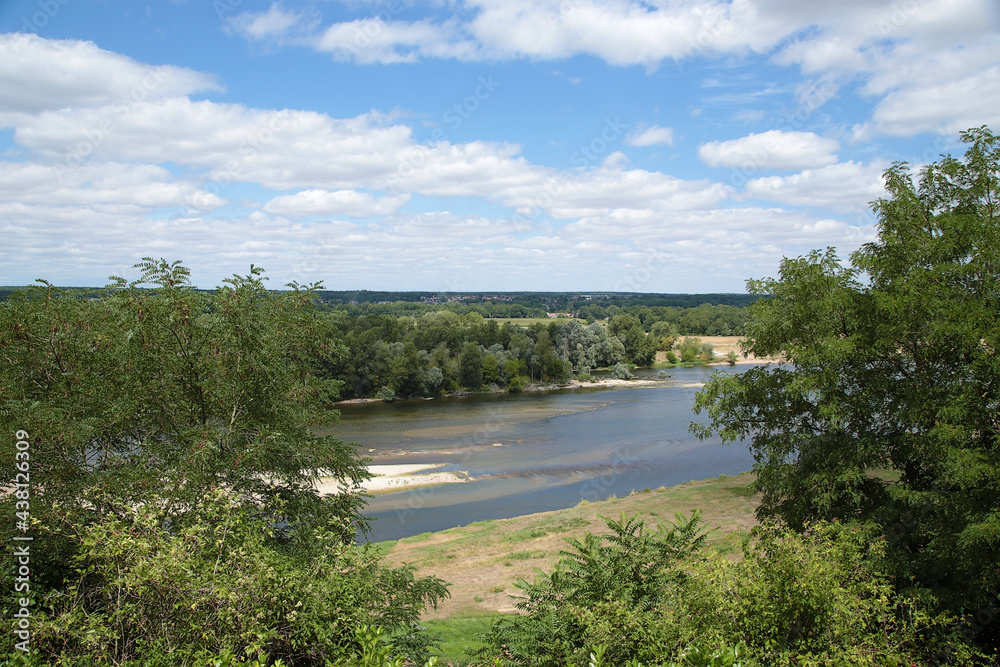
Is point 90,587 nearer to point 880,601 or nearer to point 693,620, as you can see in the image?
point 693,620

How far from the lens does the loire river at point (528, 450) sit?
30250 mm

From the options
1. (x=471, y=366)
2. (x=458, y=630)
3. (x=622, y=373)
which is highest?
(x=471, y=366)

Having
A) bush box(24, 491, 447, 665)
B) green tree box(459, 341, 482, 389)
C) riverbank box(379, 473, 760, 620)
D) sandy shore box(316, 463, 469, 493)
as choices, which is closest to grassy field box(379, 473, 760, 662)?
riverbank box(379, 473, 760, 620)

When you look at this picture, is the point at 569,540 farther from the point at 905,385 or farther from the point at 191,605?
the point at 905,385

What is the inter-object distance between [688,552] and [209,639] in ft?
20.9

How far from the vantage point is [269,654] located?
6133 mm

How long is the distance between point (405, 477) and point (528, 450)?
9.65 m

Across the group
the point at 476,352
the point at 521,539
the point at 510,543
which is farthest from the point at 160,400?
the point at 476,352

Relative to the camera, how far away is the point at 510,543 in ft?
70.1

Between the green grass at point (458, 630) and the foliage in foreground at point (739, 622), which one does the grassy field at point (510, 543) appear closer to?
the green grass at point (458, 630)

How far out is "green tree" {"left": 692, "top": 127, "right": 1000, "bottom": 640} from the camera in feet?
34.1

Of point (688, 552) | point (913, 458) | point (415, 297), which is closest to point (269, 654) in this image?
point (688, 552)

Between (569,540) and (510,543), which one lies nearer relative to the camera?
(569,540)

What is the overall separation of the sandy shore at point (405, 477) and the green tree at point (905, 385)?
2152 cm
